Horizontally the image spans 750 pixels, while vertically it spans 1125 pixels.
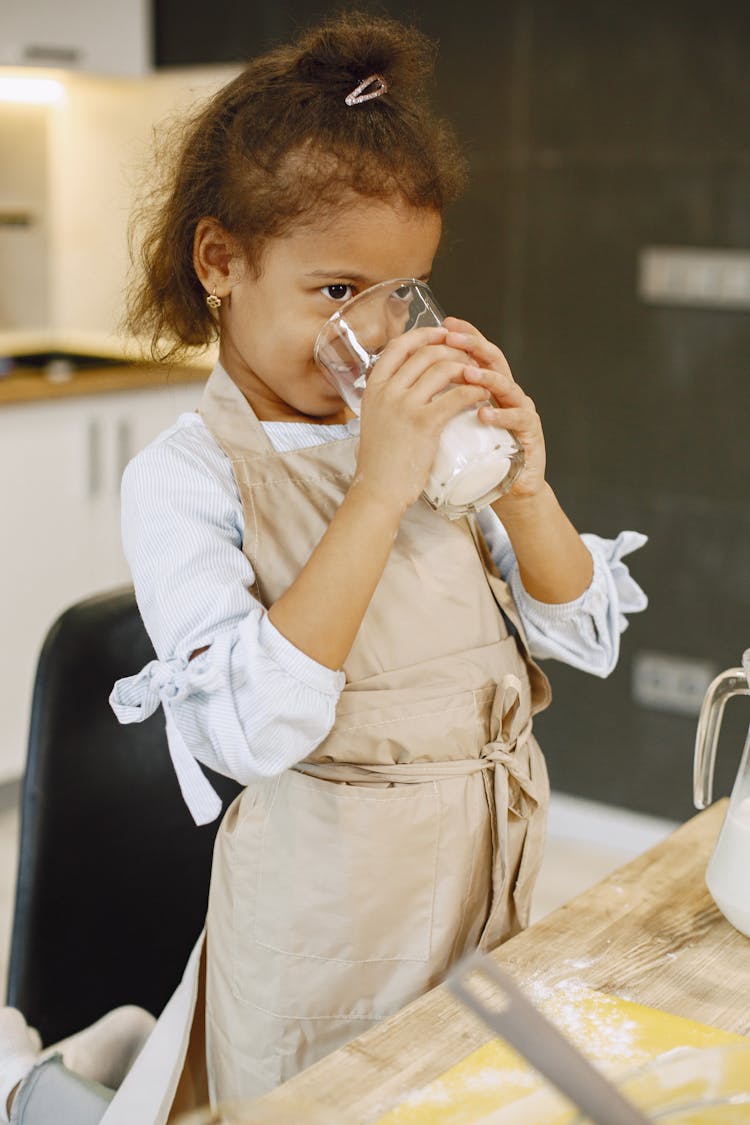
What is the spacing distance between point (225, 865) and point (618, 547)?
0.41m

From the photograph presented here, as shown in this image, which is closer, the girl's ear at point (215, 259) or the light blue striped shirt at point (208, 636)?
the light blue striped shirt at point (208, 636)

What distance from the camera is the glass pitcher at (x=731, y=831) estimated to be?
2.90 ft

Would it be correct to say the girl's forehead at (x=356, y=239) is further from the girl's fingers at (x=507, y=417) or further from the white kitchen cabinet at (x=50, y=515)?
the white kitchen cabinet at (x=50, y=515)

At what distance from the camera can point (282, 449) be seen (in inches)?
38.3

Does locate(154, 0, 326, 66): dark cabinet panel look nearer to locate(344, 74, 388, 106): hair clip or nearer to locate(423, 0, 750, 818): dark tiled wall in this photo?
locate(423, 0, 750, 818): dark tiled wall

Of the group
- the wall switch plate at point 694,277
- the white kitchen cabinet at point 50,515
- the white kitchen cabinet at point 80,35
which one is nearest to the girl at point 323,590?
the wall switch plate at point 694,277

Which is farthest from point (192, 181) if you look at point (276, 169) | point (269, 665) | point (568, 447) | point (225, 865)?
point (568, 447)

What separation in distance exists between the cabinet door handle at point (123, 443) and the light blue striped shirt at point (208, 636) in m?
2.25

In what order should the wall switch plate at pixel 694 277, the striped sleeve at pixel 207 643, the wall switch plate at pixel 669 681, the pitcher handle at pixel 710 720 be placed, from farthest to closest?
the wall switch plate at pixel 669 681 → the wall switch plate at pixel 694 277 → the pitcher handle at pixel 710 720 → the striped sleeve at pixel 207 643

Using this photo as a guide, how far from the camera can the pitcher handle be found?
93 centimetres

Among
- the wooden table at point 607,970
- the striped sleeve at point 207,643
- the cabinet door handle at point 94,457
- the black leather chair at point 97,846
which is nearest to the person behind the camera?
the wooden table at point 607,970

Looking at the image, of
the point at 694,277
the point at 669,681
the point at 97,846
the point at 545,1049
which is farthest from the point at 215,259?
the point at 669,681

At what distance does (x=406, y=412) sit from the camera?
839mm

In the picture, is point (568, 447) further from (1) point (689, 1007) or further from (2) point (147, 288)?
(1) point (689, 1007)
